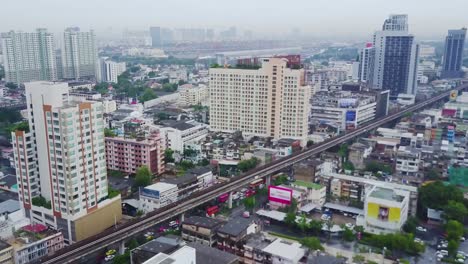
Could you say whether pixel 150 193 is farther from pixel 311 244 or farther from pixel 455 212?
pixel 455 212

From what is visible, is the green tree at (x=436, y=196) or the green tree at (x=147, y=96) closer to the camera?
the green tree at (x=436, y=196)

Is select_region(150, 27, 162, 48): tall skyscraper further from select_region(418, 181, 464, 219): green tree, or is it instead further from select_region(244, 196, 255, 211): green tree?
select_region(418, 181, 464, 219): green tree

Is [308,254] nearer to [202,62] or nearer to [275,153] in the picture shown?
[275,153]

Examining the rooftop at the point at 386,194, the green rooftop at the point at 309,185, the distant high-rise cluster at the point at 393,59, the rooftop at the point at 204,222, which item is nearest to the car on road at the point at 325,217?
the green rooftop at the point at 309,185

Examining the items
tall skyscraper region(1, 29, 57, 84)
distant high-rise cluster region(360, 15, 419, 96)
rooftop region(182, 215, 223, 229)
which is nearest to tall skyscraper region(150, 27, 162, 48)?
tall skyscraper region(1, 29, 57, 84)

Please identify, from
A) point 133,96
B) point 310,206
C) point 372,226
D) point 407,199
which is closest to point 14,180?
point 310,206

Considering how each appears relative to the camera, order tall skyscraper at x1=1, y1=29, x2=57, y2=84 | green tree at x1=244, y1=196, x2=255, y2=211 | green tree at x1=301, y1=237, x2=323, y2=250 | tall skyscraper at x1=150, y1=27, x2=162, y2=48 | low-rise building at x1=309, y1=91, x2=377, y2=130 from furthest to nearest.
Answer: tall skyscraper at x1=150, y1=27, x2=162, y2=48, tall skyscraper at x1=1, y1=29, x2=57, y2=84, low-rise building at x1=309, y1=91, x2=377, y2=130, green tree at x1=244, y1=196, x2=255, y2=211, green tree at x1=301, y1=237, x2=323, y2=250

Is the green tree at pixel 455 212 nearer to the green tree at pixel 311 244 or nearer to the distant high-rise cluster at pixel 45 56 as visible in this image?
the green tree at pixel 311 244
